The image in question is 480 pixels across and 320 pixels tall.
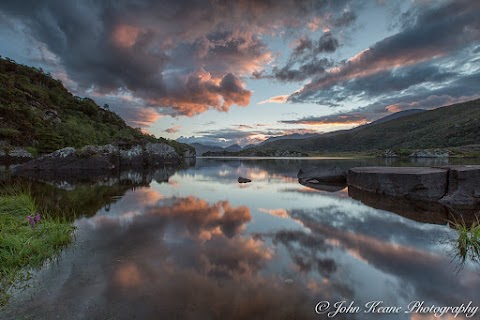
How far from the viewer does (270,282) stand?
225 inches

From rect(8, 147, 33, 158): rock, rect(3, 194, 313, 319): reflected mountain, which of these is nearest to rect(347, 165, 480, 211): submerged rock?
rect(3, 194, 313, 319): reflected mountain

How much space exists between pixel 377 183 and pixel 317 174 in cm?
932

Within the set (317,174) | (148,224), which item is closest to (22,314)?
(148,224)

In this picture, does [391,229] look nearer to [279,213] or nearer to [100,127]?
[279,213]

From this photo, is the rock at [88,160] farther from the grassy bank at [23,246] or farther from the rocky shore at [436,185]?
the rocky shore at [436,185]

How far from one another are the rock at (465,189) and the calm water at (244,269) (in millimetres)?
4417

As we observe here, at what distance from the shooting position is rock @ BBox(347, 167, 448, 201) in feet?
49.8

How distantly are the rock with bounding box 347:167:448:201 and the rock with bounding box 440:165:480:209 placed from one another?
60 centimetres

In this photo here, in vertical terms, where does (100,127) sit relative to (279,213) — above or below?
above

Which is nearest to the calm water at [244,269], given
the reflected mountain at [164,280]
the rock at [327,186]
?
the reflected mountain at [164,280]

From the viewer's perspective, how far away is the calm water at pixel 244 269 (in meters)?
4.77

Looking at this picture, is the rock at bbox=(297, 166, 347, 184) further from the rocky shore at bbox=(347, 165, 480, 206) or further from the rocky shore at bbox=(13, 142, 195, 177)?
the rocky shore at bbox=(13, 142, 195, 177)

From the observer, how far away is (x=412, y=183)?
1598cm

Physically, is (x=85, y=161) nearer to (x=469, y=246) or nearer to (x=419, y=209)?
(x=419, y=209)
